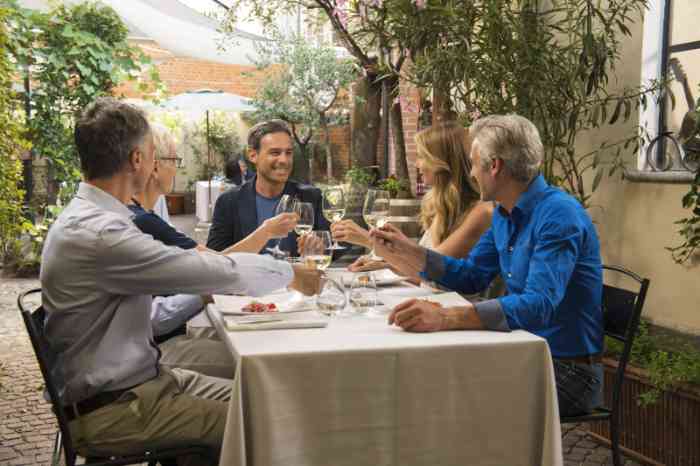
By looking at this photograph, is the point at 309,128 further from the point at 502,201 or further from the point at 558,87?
the point at 502,201

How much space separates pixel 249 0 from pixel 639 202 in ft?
19.9

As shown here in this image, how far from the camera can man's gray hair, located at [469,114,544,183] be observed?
2.59m

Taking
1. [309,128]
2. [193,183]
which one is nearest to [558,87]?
[309,128]

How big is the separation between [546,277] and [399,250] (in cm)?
73

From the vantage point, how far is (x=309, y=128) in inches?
635

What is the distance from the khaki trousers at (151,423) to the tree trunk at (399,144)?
7.77 meters

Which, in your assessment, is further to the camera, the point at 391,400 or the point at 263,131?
the point at 263,131

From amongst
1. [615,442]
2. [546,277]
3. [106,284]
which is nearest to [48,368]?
[106,284]

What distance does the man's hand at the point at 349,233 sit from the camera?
3223 mm

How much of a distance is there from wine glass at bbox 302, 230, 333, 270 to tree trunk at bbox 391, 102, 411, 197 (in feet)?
23.9

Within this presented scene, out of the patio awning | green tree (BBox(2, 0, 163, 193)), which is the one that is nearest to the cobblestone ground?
green tree (BBox(2, 0, 163, 193))

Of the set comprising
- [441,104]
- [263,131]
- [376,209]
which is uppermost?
[441,104]

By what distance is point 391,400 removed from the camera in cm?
204

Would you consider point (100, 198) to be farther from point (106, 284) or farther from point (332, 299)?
point (332, 299)
